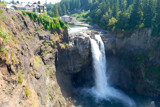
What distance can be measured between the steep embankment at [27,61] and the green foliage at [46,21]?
67cm

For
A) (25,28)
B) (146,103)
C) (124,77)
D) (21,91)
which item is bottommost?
(146,103)

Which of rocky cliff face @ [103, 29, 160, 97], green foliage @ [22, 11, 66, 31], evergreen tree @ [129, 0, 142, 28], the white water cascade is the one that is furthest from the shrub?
evergreen tree @ [129, 0, 142, 28]

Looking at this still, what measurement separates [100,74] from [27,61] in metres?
18.9

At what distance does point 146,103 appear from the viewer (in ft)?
86.1

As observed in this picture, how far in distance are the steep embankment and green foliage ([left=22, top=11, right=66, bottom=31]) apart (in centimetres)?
67

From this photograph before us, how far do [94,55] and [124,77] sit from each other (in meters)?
9.40

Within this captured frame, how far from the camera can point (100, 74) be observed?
30.6 m

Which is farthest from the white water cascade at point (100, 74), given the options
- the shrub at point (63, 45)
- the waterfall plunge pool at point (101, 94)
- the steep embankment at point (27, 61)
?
the steep embankment at point (27, 61)

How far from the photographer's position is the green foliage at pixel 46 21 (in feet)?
70.0

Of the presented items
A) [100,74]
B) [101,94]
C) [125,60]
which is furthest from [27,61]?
[125,60]

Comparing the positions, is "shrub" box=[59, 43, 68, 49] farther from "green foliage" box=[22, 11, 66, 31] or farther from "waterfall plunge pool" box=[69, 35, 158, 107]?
"waterfall plunge pool" box=[69, 35, 158, 107]

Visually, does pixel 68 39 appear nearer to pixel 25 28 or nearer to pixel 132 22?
pixel 25 28

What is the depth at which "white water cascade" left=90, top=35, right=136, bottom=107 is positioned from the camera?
93.6 feet

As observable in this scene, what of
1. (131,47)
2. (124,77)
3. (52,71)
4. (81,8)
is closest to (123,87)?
(124,77)
